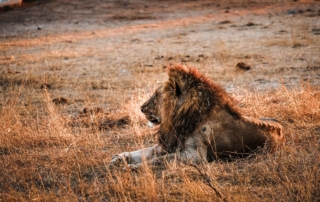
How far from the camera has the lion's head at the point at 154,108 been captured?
5238 millimetres

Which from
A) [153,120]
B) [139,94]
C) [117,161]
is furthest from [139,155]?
[139,94]

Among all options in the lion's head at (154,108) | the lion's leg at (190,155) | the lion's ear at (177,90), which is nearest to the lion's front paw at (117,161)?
the lion's leg at (190,155)

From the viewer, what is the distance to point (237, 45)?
13.3 meters

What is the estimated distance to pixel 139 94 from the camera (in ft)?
→ 24.7

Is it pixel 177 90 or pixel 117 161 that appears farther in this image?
pixel 177 90

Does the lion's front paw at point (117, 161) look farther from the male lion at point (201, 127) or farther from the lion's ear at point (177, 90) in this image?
the lion's ear at point (177, 90)

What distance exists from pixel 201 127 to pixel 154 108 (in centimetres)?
74

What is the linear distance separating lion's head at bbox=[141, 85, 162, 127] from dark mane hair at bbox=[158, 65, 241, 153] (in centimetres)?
28

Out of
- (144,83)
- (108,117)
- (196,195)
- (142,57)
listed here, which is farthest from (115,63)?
A: (196,195)

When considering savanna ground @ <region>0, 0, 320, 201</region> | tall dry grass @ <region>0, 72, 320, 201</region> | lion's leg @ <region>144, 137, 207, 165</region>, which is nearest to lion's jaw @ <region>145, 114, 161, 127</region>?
savanna ground @ <region>0, 0, 320, 201</region>

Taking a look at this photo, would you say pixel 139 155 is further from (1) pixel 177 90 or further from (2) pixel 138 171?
(1) pixel 177 90

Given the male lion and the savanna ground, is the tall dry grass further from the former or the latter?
the male lion

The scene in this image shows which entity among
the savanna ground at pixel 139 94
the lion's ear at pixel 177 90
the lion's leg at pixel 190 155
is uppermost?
the lion's ear at pixel 177 90

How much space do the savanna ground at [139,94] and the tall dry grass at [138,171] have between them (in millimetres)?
15
